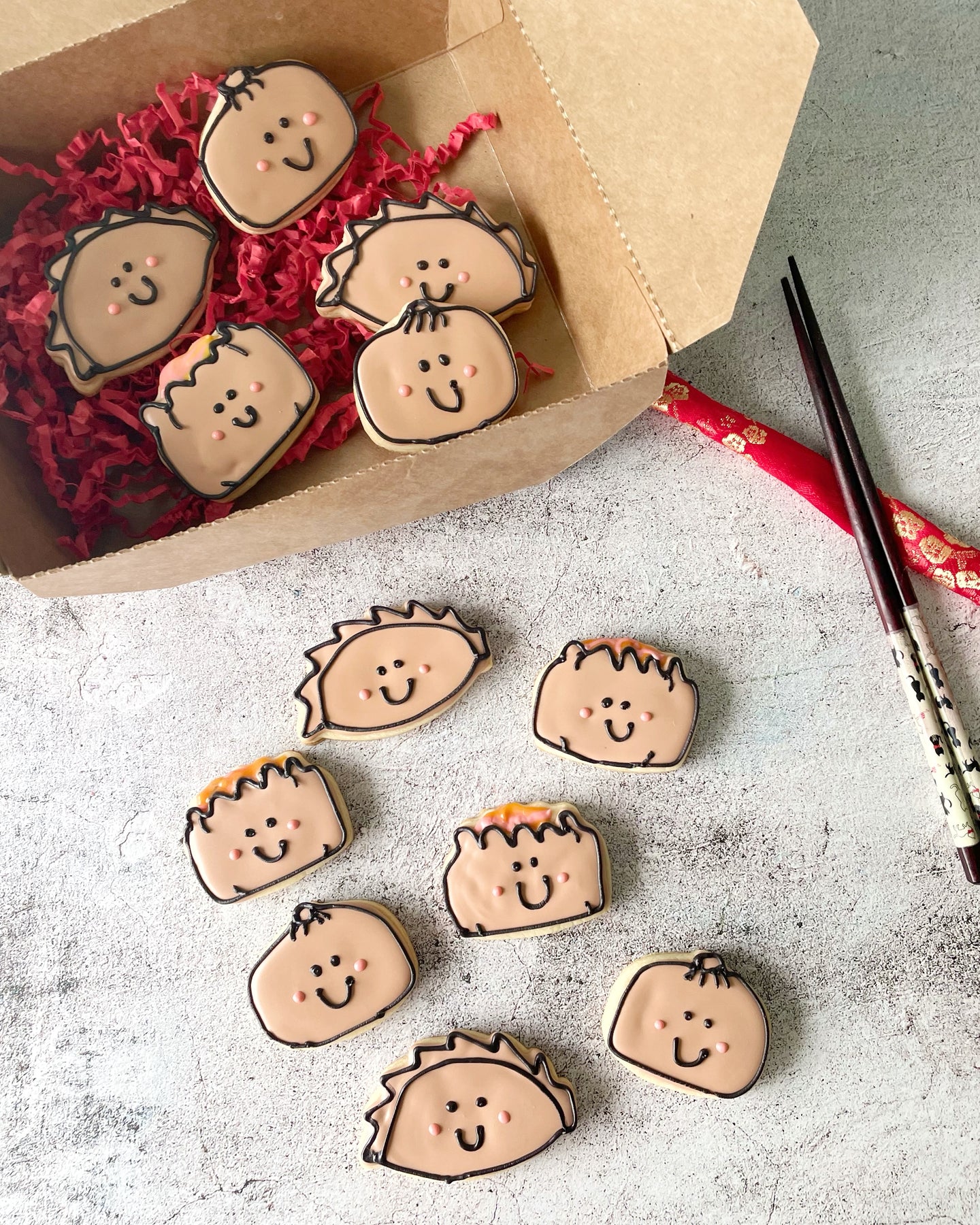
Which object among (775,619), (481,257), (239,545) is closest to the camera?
(239,545)

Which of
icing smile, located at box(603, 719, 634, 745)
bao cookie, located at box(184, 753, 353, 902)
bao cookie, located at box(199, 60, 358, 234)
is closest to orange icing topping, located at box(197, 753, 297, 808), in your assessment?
bao cookie, located at box(184, 753, 353, 902)

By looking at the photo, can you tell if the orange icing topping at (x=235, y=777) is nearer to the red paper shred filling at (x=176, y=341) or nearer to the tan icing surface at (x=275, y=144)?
the red paper shred filling at (x=176, y=341)

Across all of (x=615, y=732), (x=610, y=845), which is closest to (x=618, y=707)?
(x=615, y=732)

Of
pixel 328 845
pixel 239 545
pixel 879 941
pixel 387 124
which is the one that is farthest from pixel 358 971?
pixel 387 124

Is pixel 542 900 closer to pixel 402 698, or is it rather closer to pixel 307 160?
pixel 402 698

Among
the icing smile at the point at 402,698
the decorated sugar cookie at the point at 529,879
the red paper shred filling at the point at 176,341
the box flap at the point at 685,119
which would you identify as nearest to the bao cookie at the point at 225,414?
the red paper shred filling at the point at 176,341

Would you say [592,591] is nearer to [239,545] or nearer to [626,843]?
[626,843]
